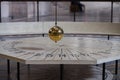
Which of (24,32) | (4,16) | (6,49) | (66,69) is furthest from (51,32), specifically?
(4,16)

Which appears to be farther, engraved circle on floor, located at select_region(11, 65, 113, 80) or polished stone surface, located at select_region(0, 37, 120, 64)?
engraved circle on floor, located at select_region(11, 65, 113, 80)

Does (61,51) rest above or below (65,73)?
above

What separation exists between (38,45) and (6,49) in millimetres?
360

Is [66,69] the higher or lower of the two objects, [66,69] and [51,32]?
the lower

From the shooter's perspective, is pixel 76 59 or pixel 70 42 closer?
pixel 76 59

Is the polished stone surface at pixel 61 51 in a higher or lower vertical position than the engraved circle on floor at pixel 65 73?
higher

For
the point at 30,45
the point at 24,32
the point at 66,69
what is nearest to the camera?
Result: the point at 30,45

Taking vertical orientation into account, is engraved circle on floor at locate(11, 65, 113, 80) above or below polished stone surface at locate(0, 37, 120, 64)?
below

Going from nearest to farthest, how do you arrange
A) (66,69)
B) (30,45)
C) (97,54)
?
1. (97,54)
2. (30,45)
3. (66,69)

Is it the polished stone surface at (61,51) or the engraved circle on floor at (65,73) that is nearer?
the polished stone surface at (61,51)

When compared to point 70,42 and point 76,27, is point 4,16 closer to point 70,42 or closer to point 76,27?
point 76,27

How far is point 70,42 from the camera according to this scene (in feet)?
10.6

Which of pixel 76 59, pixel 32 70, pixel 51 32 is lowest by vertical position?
pixel 32 70

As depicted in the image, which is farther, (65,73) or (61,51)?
(65,73)
